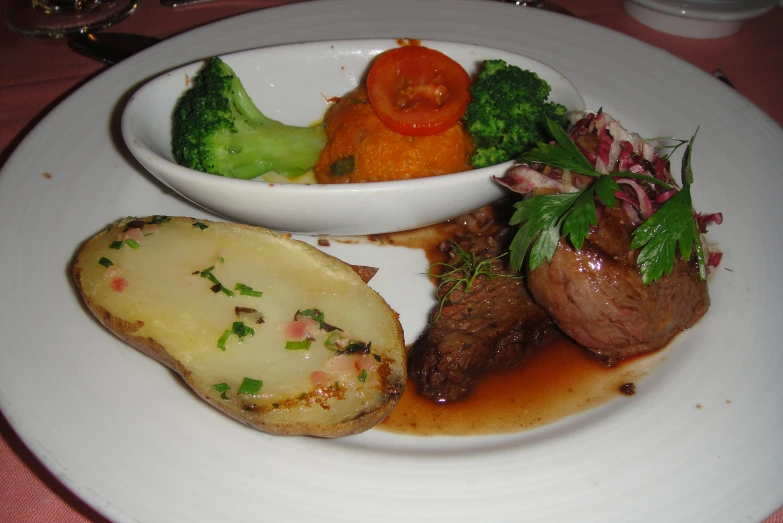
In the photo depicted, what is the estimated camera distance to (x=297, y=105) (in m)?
3.39

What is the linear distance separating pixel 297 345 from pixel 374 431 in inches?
20.0

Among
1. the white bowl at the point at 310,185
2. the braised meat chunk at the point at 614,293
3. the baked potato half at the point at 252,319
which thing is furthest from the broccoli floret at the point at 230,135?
the braised meat chunk at the point at 614,293

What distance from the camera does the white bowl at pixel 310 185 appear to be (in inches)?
99.8

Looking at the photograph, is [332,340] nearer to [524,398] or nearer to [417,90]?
[524,398]

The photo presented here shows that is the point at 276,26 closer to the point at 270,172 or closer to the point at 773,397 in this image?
the point at 270,172

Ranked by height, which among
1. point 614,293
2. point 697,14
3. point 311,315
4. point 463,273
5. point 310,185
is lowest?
point 463,273

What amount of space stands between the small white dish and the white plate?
150 cm

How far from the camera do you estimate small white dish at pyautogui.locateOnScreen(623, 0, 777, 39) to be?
435 cm

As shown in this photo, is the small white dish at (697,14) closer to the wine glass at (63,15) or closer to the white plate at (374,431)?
the white plate at (374,431)

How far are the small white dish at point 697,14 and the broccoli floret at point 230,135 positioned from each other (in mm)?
3038

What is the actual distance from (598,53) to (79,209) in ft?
10.6

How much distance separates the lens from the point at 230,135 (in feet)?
9.42

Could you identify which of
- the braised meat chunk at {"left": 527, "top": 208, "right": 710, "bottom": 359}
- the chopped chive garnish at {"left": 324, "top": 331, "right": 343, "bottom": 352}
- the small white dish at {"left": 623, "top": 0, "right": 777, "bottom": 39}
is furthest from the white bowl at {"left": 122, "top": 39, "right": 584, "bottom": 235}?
the small white dish at {"left": 623, "top": 0, "right": 777, "bottom": 39}

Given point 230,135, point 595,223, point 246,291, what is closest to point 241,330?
point 246,291
